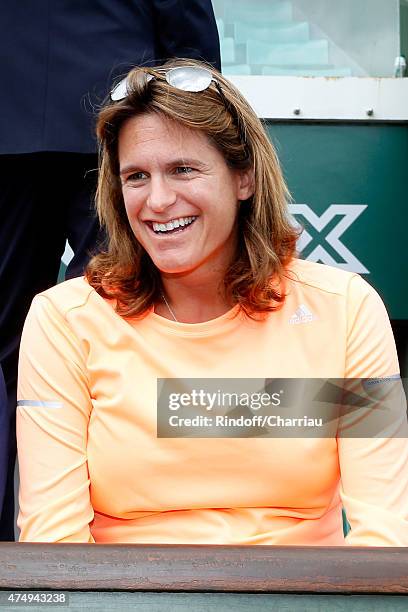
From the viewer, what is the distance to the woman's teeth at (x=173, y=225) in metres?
1.50

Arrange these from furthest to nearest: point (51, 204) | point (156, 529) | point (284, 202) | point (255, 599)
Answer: point (51, 204) < point (284, 202) < point (156, 529) < point (255, 599)

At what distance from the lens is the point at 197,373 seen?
1465 millimetres

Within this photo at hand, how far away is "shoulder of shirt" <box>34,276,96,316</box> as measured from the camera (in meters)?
1.51

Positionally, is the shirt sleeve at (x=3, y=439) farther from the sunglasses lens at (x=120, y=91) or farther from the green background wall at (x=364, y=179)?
the green background wall at (x=364, y=179)

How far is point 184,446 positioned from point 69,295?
0.32 m

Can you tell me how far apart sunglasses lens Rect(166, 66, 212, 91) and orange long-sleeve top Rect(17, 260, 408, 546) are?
0.36 meters

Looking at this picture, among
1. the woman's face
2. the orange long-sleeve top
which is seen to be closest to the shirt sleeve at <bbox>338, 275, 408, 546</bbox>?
the orange long-sleeve top

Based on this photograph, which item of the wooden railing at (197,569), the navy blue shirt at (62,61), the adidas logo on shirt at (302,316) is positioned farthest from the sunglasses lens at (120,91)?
the wooden railing at (197,569)

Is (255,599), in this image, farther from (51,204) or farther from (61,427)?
(51,204)

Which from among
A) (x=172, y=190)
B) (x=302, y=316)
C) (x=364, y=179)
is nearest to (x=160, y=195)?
(x=172, y=190)

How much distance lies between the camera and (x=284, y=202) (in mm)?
1650

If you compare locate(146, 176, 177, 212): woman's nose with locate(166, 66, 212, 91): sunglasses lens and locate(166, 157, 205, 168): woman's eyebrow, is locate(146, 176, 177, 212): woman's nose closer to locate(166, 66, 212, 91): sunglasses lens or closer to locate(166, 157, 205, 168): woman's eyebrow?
locate(166, 157, 205, 168): woman's eyebrow

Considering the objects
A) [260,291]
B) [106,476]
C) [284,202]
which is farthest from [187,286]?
[106,476]

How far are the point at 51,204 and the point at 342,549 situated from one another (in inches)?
40.3
